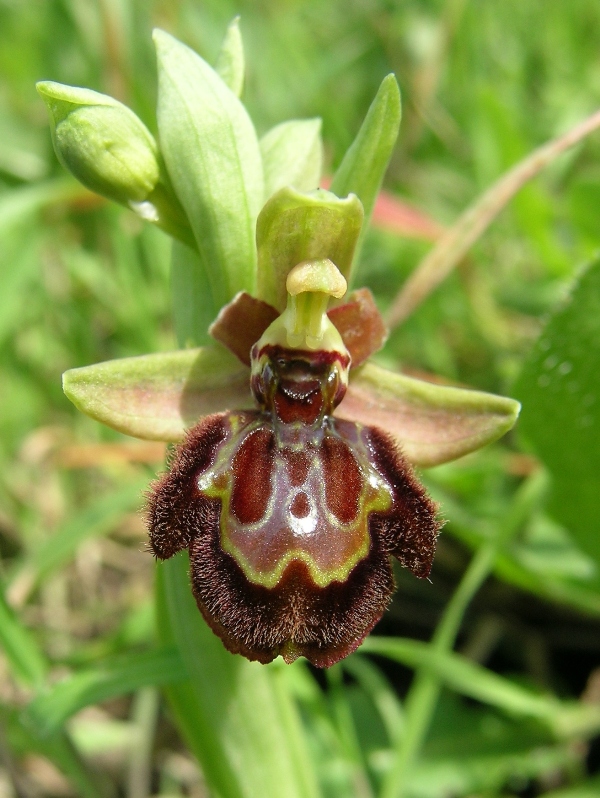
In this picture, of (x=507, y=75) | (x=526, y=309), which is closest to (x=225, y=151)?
(x=526, y=309)

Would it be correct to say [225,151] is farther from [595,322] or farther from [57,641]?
[57,641]

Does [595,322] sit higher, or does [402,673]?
[595,322]

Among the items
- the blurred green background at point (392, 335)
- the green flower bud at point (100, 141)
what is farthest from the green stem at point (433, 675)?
the green flower bud at point (100, 141)

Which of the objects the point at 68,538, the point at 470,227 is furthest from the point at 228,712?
the point at 470,227

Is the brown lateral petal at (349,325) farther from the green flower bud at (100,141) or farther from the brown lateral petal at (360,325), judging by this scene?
the green flower bud at (100,141)

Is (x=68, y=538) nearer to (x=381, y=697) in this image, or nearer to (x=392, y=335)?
(x=381, y=697)

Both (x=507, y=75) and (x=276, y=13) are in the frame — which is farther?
(x=276, y=13)
